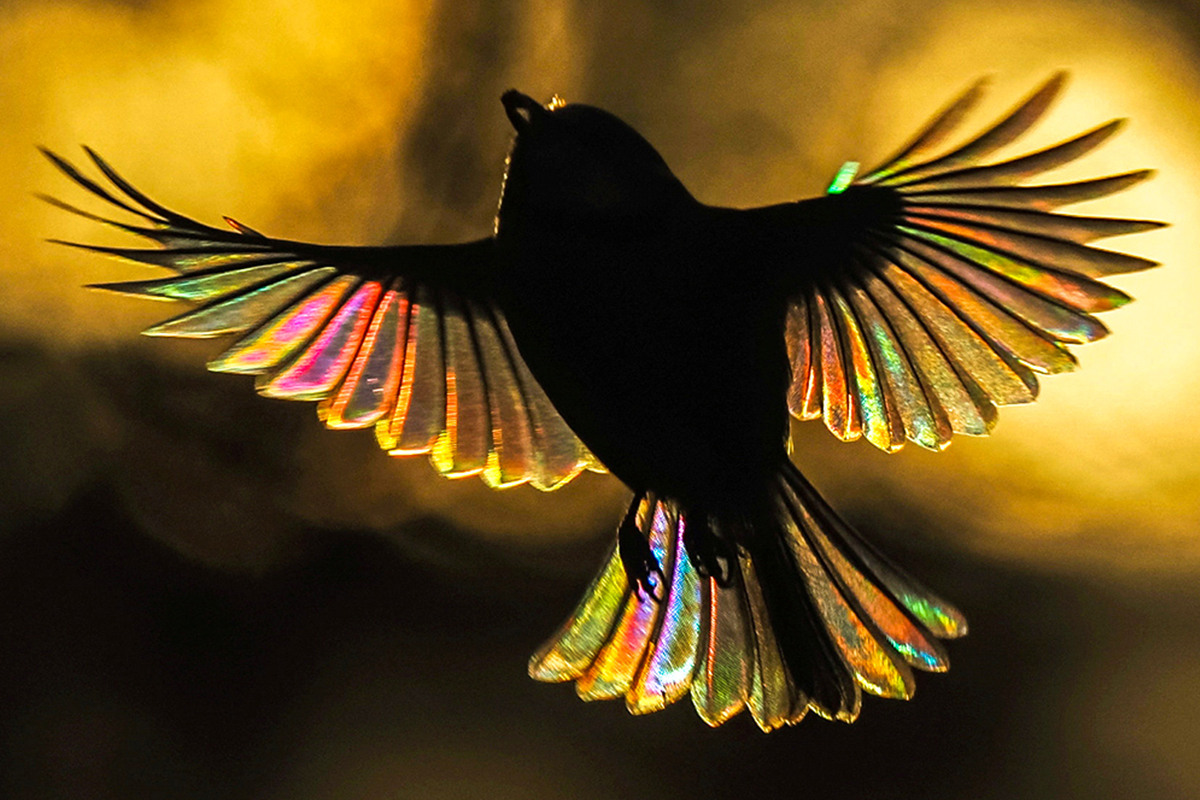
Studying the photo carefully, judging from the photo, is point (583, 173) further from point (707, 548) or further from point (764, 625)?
point (764, 625)

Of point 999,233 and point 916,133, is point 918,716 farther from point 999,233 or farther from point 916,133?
point 916,133

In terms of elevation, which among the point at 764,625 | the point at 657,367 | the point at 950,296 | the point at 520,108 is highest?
the point at 520,108

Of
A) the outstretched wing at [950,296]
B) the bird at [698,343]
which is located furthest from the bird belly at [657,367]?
the outstretched wing at [950,296]

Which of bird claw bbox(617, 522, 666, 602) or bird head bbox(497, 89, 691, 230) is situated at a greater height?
bird head bbox(497, 89, 691, 230)

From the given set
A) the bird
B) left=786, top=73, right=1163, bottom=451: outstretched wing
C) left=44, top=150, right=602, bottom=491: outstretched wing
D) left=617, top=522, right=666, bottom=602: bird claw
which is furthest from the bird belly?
left=44, top=150, right=602, bottom=491: outstretched wing

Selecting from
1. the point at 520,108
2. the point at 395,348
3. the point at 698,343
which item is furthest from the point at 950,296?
the point at 395,348

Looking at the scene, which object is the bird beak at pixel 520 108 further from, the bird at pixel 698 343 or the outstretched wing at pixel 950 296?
the outstretched wing at pixel 950 296

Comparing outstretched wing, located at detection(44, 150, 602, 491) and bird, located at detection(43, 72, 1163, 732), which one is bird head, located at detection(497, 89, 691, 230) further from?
outstretched wing, located at detection(44, 150, 602, 491)
